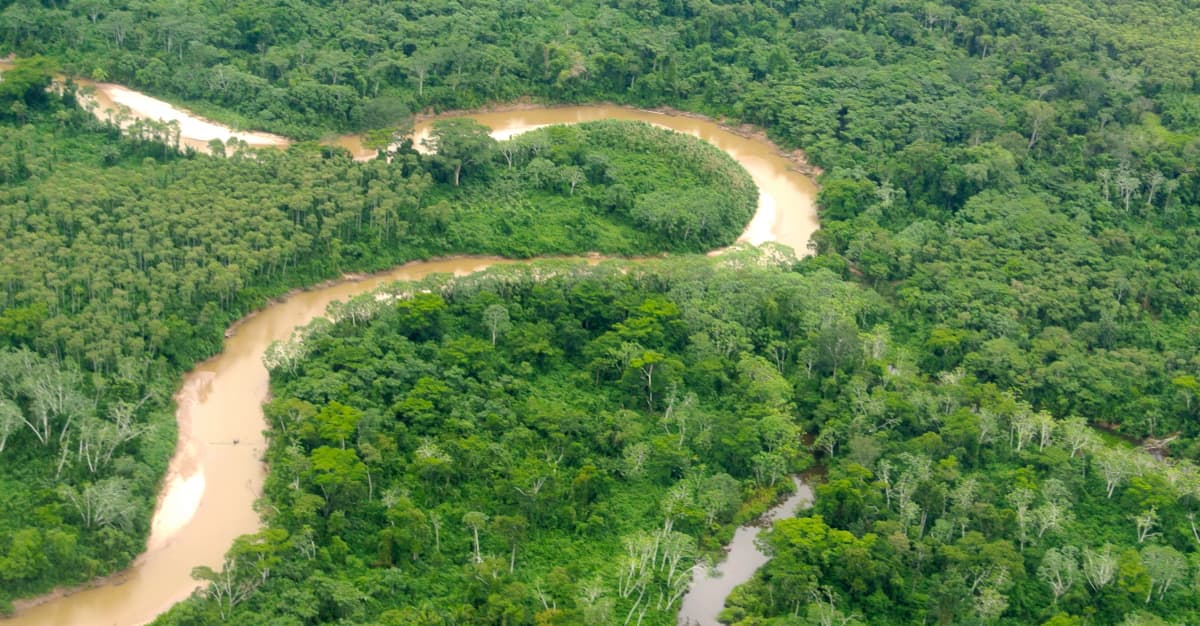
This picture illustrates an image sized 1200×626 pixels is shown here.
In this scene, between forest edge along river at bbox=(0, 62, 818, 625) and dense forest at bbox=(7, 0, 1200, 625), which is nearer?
forest edge along river at bbox=(0, 62, 818, 625)

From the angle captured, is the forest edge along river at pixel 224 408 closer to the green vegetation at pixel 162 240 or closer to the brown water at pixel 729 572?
the brown water at pixel 729 572

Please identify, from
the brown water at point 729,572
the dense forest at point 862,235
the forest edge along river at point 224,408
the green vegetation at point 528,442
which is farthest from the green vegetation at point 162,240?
the brown water at point 729,572

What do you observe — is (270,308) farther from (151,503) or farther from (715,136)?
(715,136)

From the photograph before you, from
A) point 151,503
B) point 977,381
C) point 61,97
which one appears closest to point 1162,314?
point 977,381

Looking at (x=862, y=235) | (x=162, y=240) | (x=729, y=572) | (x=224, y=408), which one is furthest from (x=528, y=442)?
(x=862, y=235)

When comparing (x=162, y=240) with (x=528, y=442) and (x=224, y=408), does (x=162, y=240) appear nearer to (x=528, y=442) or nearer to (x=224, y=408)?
(x=224, y=408)

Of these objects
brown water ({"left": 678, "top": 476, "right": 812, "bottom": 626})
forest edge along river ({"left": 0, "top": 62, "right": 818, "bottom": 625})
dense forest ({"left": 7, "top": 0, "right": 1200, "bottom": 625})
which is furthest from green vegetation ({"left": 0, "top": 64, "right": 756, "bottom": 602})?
brown water ({"left": 678, "top": 476, "right": 812, "bottom": 626})

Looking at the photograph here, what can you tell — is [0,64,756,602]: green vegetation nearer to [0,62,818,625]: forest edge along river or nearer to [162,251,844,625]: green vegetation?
[0,62,818,625]: forest edge along river
